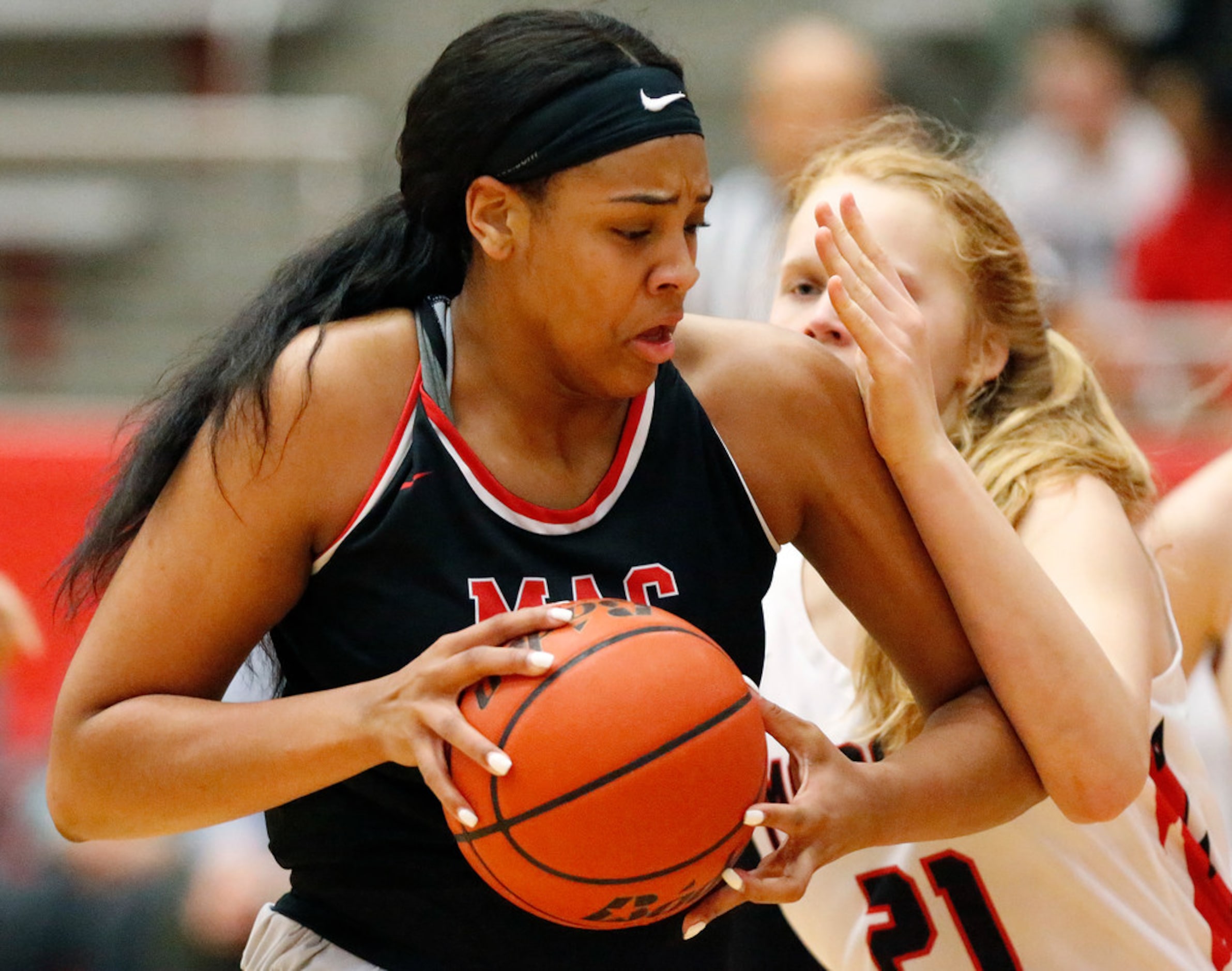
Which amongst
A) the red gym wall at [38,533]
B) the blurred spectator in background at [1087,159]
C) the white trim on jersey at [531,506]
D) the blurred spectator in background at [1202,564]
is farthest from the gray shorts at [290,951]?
the blurred spectator in background at [1087,159]

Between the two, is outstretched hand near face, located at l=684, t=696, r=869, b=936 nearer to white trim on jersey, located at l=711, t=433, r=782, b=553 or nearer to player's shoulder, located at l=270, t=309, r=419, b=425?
white trim on jersey, located at l=711, t=433, r=782, b=553

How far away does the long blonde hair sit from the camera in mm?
2734

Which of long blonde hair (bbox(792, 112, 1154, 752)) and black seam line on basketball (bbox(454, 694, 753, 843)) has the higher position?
long blonde hair (bbox(792, 112, 1154, 752))

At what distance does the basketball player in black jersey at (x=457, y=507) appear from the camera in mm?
2141

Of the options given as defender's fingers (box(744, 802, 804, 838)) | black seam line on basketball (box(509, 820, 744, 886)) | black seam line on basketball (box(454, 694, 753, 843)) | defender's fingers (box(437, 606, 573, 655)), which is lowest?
black seam line on basketball (box(509, 820, 744, 886))

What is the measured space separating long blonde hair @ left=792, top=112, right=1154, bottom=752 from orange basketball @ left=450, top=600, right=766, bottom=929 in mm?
736

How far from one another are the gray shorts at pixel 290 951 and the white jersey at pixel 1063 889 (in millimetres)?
814

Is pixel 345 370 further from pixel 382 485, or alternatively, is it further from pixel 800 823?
pixel 800 823

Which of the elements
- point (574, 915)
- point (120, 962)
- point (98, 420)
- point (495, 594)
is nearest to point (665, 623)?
point (495, 594)

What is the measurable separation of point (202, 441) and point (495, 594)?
0.44 metres

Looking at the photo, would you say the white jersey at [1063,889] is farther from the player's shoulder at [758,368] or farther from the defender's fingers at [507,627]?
the defender's fingers at [507,627]

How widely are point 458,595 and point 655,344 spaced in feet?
1.39

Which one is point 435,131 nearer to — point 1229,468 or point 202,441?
point 202,441

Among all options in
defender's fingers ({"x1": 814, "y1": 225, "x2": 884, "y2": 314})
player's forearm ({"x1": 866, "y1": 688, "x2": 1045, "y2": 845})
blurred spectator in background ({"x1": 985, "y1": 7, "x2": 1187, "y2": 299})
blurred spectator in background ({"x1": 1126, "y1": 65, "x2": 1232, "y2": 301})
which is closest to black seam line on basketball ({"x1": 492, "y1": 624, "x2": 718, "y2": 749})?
player's forearm ({"x1": 866, "y1": 688, "x2": 1045, "y2": 845})
